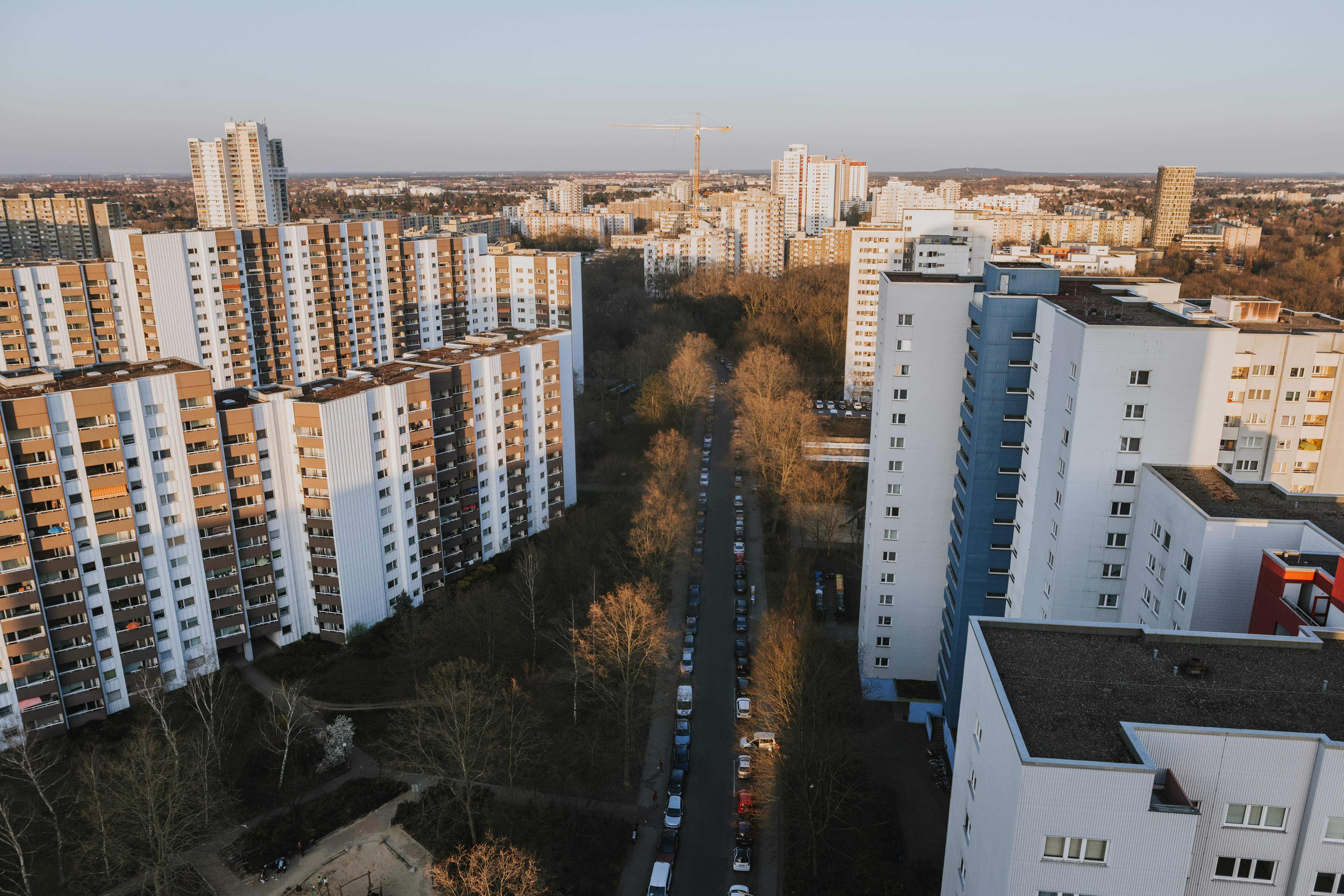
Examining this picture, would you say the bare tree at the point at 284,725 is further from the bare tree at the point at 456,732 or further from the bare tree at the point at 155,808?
the bare tree at the point at 456,732

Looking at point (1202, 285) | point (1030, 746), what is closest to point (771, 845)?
point (1030, 746)

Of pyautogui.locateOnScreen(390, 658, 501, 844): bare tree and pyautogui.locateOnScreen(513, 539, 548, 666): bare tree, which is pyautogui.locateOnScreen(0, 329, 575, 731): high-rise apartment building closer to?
pyautogui.locateOnScreen(513, 539, 548, 666): bare tree

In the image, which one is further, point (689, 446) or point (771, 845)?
point (689, 446)

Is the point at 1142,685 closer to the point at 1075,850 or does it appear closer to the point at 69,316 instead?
the point at 1075,850

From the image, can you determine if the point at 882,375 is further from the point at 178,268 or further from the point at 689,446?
the point at 178,268

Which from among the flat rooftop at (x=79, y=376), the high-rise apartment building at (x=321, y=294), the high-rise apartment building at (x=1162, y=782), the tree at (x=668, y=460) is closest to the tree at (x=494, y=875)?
the high-rise apartment building at (x=1162, y=782)
